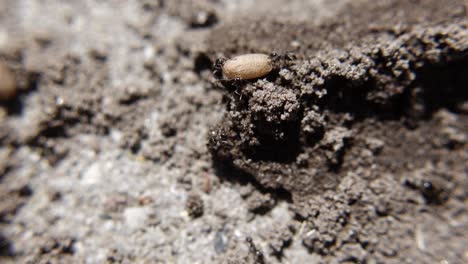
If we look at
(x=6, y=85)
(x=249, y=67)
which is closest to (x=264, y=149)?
(x=249, y=67)

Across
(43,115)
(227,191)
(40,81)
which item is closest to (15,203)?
(43,115)

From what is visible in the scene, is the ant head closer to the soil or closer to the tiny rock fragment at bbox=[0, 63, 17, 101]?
the soil

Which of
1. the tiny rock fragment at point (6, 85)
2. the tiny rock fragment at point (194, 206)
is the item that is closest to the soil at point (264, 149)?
the tiny rock fragment at point (194, 206)

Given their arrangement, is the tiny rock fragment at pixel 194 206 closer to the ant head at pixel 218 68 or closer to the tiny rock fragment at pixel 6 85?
the ant head at pixel 218 68

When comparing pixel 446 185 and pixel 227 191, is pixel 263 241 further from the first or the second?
pixel 446 185

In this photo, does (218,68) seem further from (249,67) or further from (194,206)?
(194,206)

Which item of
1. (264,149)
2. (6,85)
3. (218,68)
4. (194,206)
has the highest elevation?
(218,68)
